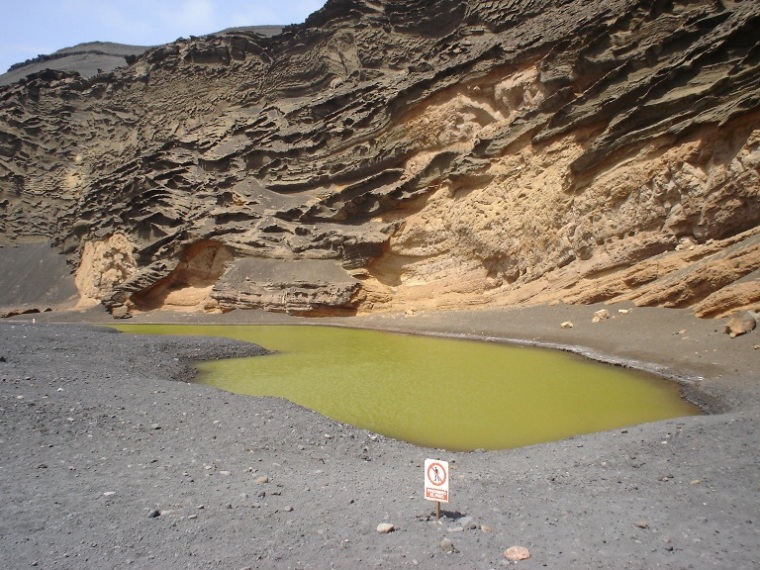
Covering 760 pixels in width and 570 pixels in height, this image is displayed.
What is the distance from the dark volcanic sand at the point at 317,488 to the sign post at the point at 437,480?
12.9 inches

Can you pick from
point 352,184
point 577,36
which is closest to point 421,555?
point 577,36

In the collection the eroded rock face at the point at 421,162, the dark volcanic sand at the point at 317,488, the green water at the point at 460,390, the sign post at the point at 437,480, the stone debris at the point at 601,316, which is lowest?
the green water at the point at 460,390

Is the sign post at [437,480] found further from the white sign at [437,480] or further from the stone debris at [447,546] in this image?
the stone debris at [447,546]

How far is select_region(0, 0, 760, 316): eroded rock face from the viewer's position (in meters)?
17.6

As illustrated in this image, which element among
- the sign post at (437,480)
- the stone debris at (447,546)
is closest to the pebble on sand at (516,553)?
the stone debris at (447,546)

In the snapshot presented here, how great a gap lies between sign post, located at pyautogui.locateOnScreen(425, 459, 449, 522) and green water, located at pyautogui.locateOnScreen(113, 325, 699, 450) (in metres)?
3.86

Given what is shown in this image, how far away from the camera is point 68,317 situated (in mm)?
34031

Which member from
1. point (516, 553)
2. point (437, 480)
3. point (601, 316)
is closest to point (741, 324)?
point (601, 316)

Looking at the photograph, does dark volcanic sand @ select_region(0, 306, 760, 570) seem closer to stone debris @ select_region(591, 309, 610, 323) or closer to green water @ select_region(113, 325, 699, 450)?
green water @ select_region(113, 325, 699, 450)

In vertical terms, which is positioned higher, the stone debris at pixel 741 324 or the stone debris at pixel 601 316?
the stone debris at pixel 741 324

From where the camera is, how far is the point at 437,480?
174 inches

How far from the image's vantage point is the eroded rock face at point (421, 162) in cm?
1761

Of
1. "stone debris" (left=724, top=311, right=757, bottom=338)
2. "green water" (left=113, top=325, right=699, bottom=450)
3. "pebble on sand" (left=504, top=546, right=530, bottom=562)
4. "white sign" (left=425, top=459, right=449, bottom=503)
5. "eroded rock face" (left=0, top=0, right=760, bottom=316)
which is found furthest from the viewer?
"eroded rock face" (left=0, top=0, right=760, bottom=316)

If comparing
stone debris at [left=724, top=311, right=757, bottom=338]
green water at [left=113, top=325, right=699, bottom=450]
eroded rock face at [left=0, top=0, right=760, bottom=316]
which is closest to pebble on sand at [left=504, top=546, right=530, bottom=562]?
green water at [left=113, top=325, right=699, bottom=450]
